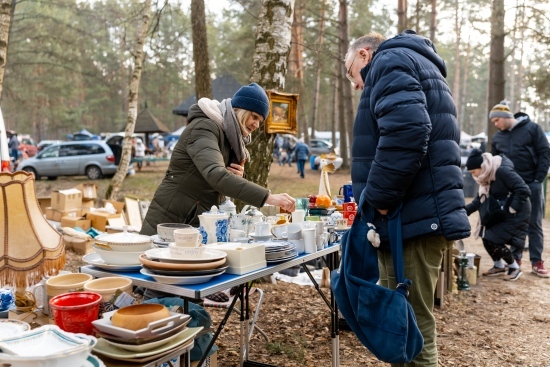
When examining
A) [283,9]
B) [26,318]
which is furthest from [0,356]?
[283,9]

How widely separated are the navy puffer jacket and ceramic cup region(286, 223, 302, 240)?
615 millimetres

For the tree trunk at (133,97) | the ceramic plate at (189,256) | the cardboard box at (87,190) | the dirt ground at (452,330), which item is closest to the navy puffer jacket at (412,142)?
the ceramic plate at (189,256)

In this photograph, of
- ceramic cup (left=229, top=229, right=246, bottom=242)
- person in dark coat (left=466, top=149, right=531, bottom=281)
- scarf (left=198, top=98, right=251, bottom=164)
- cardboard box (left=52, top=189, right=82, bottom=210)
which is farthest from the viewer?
cardboard box (left=52, top=189, right=82, bottom=210)

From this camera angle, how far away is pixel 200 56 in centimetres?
A: 845

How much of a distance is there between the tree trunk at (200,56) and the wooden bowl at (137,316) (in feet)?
22.4

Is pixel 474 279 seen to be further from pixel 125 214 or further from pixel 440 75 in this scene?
pixel 125 214

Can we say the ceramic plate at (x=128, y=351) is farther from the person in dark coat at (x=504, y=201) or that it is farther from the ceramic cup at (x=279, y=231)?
the person in dark coat at (x=504, y=201)

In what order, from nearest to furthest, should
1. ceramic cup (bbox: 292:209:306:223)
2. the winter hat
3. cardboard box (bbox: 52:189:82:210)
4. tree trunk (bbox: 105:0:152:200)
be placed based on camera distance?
ceramic cup (bbox: 292:209:306:223) < the winter hat < cardboard box (bbox: 52:189:82:210) < tree trunk (bbox: 105:0:152:200)

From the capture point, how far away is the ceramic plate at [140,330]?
5.56 feet

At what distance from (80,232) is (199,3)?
13.9ft

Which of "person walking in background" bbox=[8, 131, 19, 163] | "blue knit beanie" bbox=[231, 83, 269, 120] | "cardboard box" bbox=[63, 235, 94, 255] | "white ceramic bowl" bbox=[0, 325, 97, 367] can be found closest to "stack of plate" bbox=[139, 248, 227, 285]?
"white ceramic bowl" bbox=[0, 325, 97, 367]

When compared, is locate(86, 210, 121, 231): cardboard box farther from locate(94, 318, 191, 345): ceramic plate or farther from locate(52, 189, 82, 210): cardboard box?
locate(94, 318, 191, 345): ceramic plate

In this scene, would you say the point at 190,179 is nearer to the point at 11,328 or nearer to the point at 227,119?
the point at 227,119

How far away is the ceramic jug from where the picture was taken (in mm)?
2596
